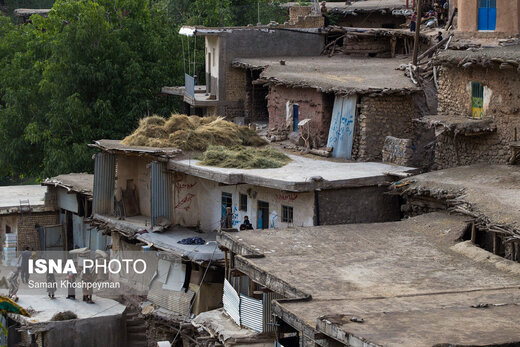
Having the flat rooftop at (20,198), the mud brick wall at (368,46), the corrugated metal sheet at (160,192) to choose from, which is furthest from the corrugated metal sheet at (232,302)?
the mud brick wall at (368,46)

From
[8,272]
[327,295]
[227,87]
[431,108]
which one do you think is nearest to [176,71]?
[227,87]

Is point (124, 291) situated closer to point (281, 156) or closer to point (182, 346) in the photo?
point (182, 346)

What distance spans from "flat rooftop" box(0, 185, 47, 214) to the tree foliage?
2.81ft

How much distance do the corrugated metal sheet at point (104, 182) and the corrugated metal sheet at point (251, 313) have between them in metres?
9.33

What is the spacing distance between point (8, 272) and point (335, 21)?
15.5 metres

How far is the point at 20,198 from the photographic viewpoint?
3212 centimetres

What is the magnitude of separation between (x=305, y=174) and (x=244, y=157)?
6.81ft

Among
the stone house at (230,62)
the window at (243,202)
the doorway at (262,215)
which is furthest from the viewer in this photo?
the stone house at (230,62)

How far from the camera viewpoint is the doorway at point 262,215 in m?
23.8

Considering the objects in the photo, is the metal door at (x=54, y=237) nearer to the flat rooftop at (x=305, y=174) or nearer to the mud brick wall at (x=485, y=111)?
the flat rooftop at (x=305, y=174)

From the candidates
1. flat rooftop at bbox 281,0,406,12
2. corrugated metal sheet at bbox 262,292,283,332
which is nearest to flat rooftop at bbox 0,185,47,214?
flat rooftop at bbox 281,0,406,12

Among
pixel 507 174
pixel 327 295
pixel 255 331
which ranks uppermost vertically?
pixel 507 174

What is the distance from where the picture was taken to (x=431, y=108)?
82.8 feet

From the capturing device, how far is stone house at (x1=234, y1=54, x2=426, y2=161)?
982 inches
